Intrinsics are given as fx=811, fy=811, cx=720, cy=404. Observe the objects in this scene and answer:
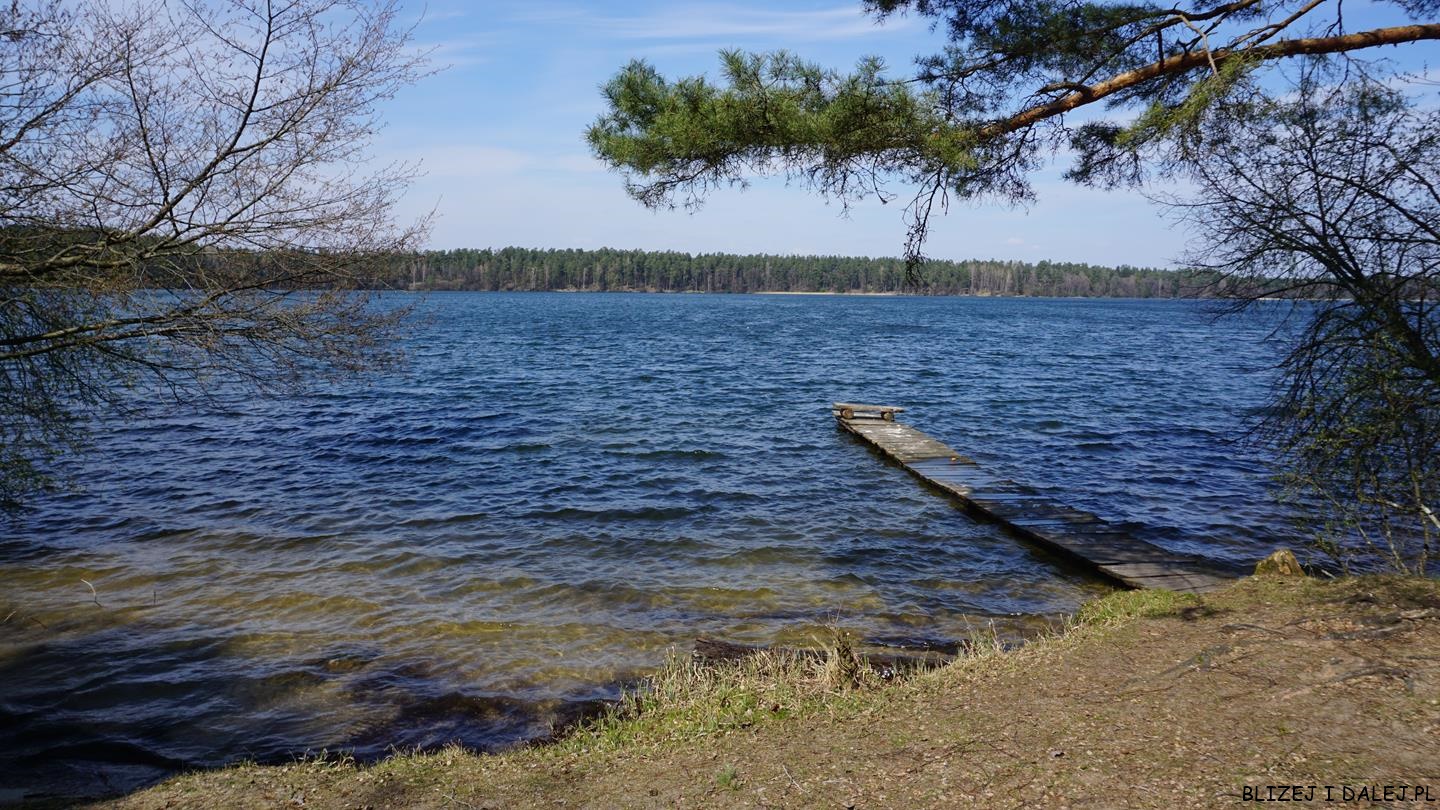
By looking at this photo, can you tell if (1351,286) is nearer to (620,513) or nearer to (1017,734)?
(1017,734)

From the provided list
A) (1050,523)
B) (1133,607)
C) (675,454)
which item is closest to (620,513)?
(675,454)

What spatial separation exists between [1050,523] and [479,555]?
818cm

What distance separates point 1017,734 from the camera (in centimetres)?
492

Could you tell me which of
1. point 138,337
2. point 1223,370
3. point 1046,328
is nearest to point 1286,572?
point 138,337

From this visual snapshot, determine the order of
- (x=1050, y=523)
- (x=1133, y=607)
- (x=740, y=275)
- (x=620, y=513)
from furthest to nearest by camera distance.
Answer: (x=740, y=275) → (x=620, y=513) → (x=1050, y=523) → (x=1133, y=607)

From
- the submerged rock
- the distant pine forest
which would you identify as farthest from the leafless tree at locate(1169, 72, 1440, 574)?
the distant pine forest

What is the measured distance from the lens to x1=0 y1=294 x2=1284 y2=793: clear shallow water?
7.05 m

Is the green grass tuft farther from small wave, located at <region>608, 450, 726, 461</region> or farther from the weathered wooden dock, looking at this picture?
small wave, located at <region>608, 450, 726, 461</region>

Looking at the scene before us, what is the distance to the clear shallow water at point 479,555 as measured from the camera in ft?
23.1

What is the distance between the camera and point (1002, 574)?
10.3m

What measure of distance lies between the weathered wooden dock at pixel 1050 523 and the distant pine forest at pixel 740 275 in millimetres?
131677

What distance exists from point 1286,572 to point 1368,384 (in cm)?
199

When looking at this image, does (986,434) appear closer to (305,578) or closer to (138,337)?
(305,578)

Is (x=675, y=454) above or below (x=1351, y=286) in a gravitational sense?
below
